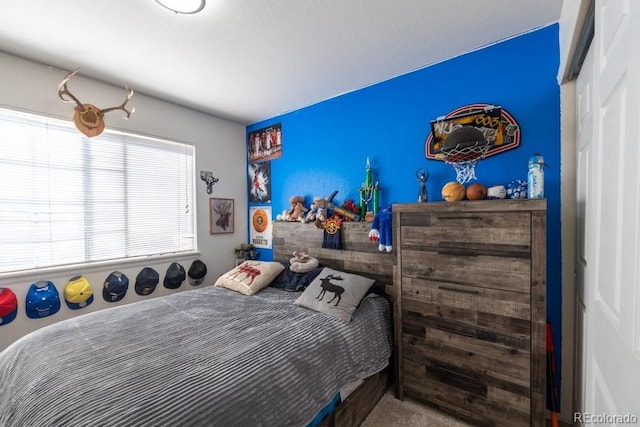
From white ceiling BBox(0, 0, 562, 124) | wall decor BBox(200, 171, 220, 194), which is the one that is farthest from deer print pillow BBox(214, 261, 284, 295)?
white ceiling BBox(0, 0, 562, 124)

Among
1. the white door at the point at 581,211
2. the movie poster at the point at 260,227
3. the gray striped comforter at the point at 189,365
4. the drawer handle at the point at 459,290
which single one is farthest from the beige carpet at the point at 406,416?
the movie poster at the point at 260,227

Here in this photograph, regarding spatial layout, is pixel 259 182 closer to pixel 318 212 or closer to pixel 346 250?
pixel 318 212

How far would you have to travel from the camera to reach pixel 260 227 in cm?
368

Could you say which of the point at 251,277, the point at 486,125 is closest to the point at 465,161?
the point at 486,125

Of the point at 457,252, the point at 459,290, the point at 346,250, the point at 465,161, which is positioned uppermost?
the point at 465,161

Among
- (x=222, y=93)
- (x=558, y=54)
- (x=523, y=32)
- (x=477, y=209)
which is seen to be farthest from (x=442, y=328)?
(x=222, y=93)

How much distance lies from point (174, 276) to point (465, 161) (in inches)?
123

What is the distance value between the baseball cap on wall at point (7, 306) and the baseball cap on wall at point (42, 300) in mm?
74

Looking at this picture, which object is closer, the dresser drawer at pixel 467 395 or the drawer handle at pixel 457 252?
the dresser drawer at pixel 467 395

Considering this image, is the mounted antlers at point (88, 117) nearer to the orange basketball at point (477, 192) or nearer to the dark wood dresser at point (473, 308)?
the dark wood dresser at point (473, 308)

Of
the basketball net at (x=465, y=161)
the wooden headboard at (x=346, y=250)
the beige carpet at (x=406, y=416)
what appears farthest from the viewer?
the wooden headboard at (x=346, y=250)

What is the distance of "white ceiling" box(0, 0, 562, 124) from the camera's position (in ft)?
5.25

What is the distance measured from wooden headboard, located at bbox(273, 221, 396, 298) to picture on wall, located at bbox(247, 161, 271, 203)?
0.60m

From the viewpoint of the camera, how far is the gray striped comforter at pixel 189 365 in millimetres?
1020
